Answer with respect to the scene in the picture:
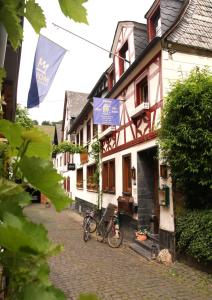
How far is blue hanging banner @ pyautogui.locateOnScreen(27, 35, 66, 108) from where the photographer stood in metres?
7.60

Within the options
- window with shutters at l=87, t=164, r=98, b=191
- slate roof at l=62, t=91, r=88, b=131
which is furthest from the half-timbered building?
slate roof at l=62, t=91, r=88, b=131

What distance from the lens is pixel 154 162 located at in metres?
11.5

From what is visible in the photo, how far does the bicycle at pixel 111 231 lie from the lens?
11.3m

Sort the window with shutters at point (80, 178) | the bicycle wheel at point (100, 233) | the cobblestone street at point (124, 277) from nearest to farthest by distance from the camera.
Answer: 1. the cobblestone street at point (124, 277)
2. the bicycle wheel at point (100, 233)
3. the window with shutters at point (80, 178)

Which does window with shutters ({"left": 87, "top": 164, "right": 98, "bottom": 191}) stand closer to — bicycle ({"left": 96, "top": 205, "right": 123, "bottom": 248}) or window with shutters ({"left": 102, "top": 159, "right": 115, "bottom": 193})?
window with shutters ({"left": 102, "top": 159, "right": 115, "bottom": 193})

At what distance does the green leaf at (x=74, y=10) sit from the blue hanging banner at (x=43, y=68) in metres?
6.99

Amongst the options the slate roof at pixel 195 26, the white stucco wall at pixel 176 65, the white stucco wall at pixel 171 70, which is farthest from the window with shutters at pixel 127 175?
the slate roof at pixel 195 26

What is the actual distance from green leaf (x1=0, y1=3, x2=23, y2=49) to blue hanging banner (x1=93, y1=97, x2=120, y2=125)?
11.5 metres

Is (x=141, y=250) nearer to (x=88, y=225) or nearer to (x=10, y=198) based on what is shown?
(x=88, y=225)

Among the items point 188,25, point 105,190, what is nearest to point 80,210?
point 105,190

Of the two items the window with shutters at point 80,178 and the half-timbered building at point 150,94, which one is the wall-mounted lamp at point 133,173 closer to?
the half-timbered building at point 150,94

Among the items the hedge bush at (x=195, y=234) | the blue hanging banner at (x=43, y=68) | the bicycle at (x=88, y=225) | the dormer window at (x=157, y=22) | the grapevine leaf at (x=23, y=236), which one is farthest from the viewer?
the bicycle at (x=88, y=225)

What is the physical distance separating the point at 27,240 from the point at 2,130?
0.22 metres

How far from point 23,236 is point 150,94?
10.6 m
